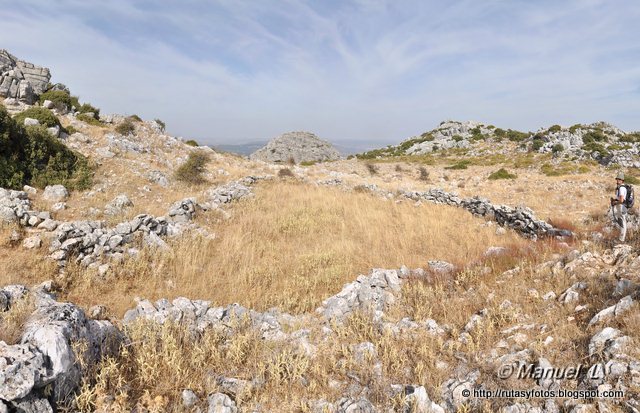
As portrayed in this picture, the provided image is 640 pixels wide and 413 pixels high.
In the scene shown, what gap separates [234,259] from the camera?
9.41 metres

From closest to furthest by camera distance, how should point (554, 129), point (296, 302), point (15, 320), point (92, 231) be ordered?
point (15, 320)
point (296, 302)
point (92, 231)
point (554, 129)

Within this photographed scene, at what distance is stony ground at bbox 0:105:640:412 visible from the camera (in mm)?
4020

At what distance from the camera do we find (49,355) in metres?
3.66

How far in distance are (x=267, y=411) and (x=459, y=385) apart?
92.9 inches

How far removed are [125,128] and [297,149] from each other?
48242 millimetres

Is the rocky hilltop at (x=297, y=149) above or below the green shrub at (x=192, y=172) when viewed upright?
above

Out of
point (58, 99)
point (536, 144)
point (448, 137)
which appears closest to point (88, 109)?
point (58, 99)

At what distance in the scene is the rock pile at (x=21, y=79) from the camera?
25938 mm

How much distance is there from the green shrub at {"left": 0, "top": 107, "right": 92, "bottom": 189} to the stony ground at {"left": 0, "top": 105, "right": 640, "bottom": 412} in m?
1.02

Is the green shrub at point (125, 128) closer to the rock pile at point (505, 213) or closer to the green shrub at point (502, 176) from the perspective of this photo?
the rock pile at point (505, 213)

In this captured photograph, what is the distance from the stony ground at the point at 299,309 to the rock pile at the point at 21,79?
60.4 feet

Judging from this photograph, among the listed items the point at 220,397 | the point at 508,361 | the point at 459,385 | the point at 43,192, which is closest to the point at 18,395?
the point at 220,397

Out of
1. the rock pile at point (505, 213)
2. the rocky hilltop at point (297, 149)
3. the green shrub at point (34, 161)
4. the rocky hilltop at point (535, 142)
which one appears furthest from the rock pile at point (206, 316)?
the rocky hilltop at point (297, 149)

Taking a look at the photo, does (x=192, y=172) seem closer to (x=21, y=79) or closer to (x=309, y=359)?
(x=309, y=359)
